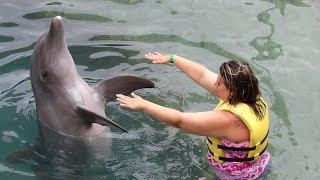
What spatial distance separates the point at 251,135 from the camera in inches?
194

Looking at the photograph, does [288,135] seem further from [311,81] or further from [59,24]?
[59,24]

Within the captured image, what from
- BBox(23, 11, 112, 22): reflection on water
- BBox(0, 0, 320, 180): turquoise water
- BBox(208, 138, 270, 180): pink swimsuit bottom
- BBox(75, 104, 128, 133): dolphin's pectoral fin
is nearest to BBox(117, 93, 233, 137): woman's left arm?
BBox(208, 138, 270, 180): pink swimsuit bottom

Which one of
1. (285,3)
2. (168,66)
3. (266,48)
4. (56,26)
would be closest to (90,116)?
(56,26)

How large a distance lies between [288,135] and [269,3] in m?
3.84

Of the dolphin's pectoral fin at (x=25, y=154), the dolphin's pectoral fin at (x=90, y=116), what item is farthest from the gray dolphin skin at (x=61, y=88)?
the dolphin's pectoral fin at (x=25, y=154)

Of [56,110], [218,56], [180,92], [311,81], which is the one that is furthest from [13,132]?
[311,81]

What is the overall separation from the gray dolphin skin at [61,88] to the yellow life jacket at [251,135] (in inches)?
44.0

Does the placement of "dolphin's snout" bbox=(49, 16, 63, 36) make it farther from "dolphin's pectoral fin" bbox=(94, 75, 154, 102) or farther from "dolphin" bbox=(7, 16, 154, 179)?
"dolphin's pectoral fin" bbox=(94, 75, 154, 102)

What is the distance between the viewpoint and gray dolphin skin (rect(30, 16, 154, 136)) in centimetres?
589

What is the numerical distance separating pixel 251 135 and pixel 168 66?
9.60 ft

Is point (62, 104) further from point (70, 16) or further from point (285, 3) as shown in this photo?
point (285, 3)

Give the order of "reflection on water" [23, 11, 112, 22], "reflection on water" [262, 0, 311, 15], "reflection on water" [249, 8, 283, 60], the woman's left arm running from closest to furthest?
the woman's left arm → "reflection on water" [249, 8, 283, 60] → "reflection on water" [23, 11, 112, 22] → "reflection on water" [262, 0, 311, 15]

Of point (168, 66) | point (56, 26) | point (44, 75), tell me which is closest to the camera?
point (56, 26)

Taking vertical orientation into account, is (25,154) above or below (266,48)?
below
